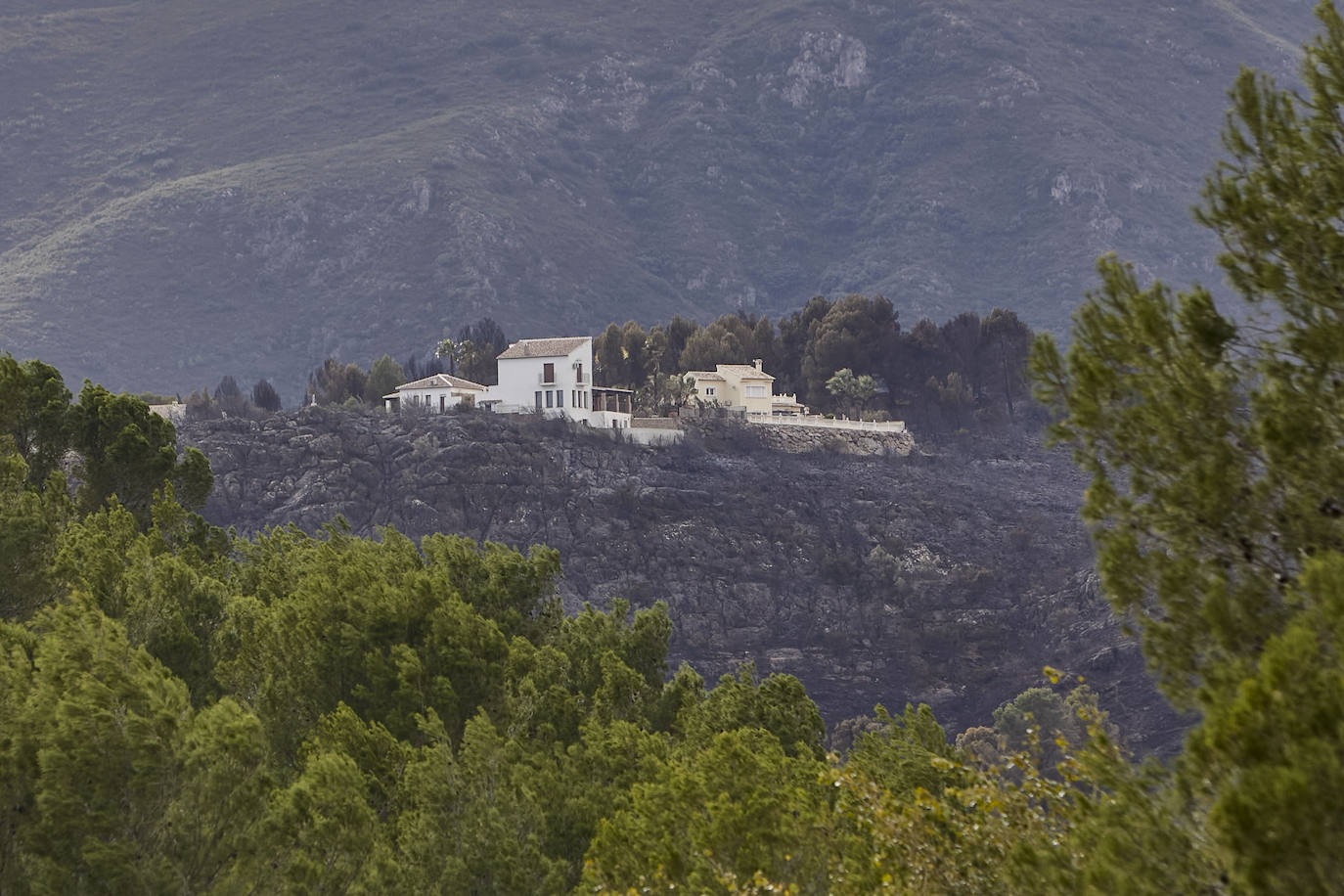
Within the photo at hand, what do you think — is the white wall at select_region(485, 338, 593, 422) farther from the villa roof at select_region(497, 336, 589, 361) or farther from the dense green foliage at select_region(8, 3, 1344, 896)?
the dense green foliage at select_region(8, 3, 1344, 896)

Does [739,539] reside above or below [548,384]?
below

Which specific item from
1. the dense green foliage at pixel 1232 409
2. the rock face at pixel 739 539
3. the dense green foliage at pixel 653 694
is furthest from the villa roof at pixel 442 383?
the dense green foliage at pixel 1232 409

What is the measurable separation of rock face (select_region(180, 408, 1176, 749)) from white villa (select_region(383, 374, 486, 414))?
3.12 metres

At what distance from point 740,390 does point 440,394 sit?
17789 millimetres

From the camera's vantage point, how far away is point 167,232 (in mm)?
191250

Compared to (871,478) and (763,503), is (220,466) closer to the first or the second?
(763,503)

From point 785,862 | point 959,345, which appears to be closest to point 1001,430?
point 959,345

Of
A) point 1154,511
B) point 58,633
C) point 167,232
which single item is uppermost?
point 167,232

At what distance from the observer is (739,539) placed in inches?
3521

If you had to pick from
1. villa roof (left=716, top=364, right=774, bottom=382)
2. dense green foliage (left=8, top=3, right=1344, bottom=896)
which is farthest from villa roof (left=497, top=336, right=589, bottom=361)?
dense green foliage (left=8, top=3, right=1344, bottom=896)

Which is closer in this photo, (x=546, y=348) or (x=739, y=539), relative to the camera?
(x=739, y=539)

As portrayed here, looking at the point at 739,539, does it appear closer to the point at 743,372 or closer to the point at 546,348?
the point at 546,348

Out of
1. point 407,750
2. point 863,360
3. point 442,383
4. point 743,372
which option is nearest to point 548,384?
point 442,383

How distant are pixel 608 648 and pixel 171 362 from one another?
156 meters
